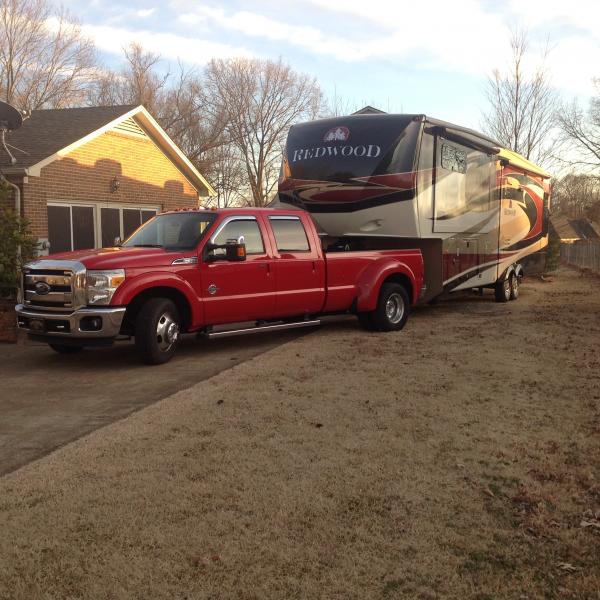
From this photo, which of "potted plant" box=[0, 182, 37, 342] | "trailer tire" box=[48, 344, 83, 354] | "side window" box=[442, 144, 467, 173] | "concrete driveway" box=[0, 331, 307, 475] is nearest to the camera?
"concrete driveway" box=[0, 331, 307, 475]

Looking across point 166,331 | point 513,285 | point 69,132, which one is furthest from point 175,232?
point 513,285

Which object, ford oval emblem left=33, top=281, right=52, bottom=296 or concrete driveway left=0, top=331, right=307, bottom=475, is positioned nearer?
concrete driveway left=0, top=331, right=307, bottom=475

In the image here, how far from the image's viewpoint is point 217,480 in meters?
4.32

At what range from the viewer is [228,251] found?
8.64 m

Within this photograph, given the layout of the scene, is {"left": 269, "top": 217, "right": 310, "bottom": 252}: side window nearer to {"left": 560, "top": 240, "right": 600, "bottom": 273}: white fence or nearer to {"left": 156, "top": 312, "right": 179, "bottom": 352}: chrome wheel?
{"left": 156, "top": 312, "right": 179, "bottom": 352}: chrome wheel

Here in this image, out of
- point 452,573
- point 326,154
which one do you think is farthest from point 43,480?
point 326,154

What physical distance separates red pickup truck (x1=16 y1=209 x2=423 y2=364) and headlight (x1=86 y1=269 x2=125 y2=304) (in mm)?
11

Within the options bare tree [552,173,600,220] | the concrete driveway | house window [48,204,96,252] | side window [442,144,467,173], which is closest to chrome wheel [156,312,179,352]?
the concrete driveway

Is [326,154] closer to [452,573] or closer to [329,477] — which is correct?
[329,477]

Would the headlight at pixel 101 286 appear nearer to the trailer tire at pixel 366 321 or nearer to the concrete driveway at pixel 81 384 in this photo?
the concrete driveway at pixel 81 384

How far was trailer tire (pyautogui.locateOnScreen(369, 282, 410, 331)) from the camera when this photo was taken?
417 inches

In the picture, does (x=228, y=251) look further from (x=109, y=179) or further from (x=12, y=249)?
(x=109, y=179)

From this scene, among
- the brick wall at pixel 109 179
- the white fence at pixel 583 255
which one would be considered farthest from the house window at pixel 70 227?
the white fence at pixel 583 255

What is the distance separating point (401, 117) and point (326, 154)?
4.58 feet
